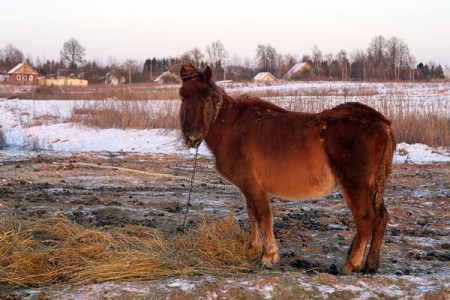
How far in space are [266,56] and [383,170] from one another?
3501 inches

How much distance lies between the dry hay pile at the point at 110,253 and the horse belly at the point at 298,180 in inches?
34.3

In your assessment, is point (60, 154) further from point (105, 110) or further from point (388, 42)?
point (388, 42)

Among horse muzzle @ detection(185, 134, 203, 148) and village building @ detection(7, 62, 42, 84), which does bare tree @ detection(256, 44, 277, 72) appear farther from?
horse muzzle @ detection(185, 134, 203, 148)

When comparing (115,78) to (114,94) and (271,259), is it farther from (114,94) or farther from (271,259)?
(271,259)

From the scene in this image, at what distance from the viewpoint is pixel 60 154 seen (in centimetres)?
1484

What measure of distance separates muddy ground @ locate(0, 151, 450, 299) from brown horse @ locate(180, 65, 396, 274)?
635 millimetres

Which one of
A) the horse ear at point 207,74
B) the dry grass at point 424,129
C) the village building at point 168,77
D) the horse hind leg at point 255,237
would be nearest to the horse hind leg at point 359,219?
the horse hind leg at point 255,237

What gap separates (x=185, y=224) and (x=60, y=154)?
9.27m

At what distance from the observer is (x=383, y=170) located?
16.9ft

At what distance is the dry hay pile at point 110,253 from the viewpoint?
4.65m

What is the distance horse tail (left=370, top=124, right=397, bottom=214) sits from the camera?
5086 millimetres

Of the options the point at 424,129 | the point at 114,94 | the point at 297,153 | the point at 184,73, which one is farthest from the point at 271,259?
the point at 114,94

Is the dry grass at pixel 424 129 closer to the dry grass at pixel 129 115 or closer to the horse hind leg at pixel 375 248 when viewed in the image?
the dry grass at pixel 129 115

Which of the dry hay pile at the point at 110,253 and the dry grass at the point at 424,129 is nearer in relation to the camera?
the dry hay pile at the point at 110,253
